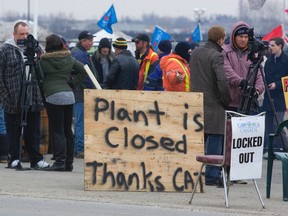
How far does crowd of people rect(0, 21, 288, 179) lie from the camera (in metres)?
14.5

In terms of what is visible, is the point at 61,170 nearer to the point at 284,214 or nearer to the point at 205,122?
the point at 205,122

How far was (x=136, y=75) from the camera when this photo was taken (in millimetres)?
18328

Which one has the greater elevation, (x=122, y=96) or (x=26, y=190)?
(x=122, y=96)

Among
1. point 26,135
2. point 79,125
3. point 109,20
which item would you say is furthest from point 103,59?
point 109,20

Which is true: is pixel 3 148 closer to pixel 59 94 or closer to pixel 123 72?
pixel 123 72

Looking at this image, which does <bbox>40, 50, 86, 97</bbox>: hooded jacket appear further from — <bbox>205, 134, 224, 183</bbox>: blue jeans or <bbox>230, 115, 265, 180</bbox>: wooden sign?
<bbox>230, 115, 265, 180</bbox>: wooden sign

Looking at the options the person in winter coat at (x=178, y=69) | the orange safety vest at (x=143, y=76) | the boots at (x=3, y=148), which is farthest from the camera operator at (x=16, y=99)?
the orange safety vest at (x=143, y=76)

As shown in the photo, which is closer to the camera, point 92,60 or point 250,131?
point 250,131

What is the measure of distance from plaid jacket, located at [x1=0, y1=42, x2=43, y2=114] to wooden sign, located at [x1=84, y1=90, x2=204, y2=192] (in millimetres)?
2605

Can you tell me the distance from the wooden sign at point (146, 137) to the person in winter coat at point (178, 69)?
1.78m

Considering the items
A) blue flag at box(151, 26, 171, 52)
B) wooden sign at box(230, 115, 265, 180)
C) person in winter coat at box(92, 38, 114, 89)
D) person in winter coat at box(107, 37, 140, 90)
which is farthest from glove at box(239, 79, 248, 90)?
blue flag at box(151, 26, 171, 52)

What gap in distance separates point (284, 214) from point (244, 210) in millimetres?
456

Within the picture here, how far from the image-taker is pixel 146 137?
44.3 ft

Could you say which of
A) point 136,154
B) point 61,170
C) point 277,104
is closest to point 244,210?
point 136,154
